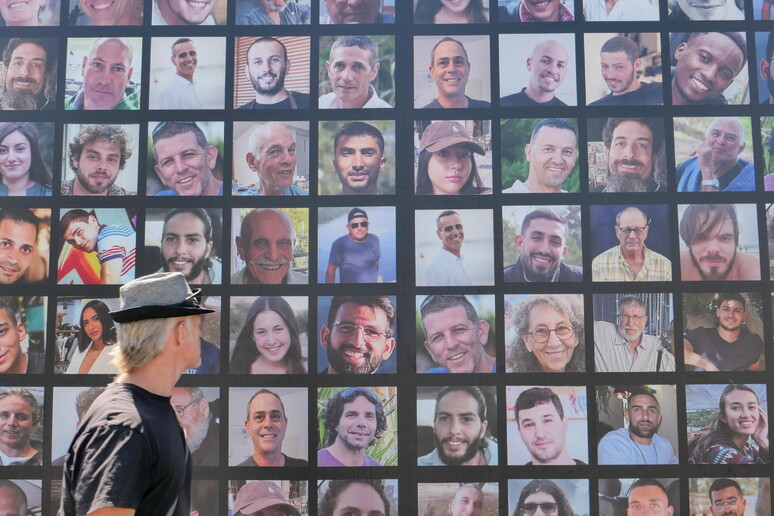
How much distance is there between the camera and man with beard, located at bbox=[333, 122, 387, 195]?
3711 millimetres

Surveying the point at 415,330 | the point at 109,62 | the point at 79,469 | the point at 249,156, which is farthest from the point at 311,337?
the point at 79,469

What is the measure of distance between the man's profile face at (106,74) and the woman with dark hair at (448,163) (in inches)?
60.1

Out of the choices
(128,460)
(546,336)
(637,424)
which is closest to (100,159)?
(546,336)

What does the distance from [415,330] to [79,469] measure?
6.99ft

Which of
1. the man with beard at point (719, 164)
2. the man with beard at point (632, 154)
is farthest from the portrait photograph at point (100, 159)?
the man with beard at point (719, 164)

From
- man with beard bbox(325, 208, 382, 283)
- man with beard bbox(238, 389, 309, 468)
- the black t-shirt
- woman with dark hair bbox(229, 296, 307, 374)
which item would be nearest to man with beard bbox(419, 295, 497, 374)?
man with beard bbox(325, 208, 382, 283)

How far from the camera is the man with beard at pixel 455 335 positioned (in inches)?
142

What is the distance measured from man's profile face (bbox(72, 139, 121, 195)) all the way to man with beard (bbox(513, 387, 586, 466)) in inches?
89.1

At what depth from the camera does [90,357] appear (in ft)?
12.0

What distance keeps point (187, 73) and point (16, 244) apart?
3.87 ft

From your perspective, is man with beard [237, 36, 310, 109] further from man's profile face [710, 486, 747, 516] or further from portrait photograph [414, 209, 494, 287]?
man's profile face [710, 486, 747, 516]

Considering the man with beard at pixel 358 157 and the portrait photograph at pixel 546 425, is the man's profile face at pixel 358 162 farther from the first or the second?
the portrait photograph at pixel 546 425

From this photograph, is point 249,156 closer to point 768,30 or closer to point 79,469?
point 79,469

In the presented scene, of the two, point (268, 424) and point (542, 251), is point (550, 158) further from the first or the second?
point (268, 424)
